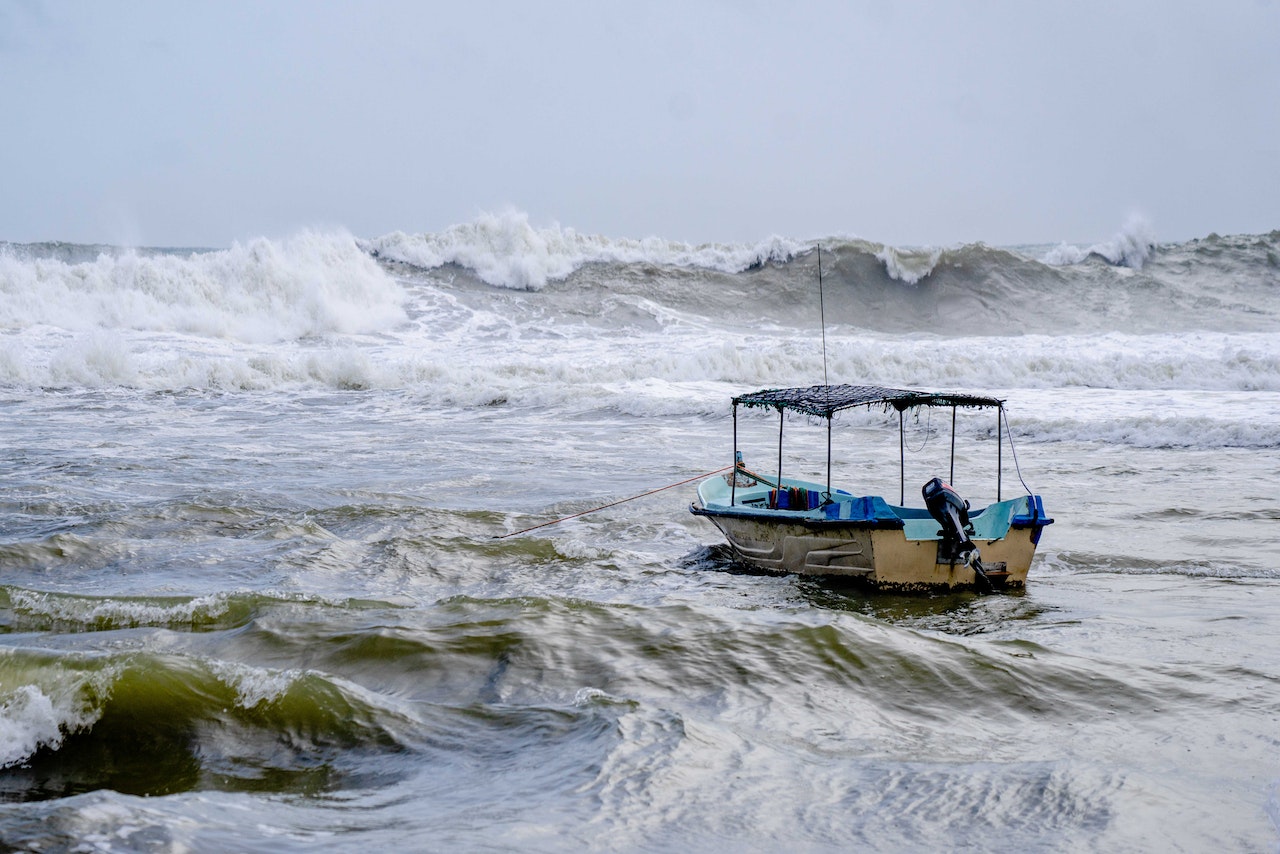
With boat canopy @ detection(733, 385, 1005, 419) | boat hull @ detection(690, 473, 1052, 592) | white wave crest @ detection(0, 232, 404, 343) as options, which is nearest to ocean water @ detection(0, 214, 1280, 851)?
boat hull @ detection(690, 473, 1052, 592)

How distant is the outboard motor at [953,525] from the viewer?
7.68m

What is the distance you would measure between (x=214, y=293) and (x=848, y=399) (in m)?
24.9

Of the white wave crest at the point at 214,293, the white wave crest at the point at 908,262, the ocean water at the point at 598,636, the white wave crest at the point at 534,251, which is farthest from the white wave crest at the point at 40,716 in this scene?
the white wave crest at the point at 908,262

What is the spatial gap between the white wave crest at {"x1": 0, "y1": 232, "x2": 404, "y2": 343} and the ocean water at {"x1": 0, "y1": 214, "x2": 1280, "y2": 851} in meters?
7.34

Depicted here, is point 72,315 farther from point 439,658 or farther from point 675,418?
point 439,658

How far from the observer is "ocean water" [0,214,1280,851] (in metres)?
3.85

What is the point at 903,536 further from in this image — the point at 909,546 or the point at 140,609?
the point at 140,609

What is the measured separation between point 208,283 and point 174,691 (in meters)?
26.9

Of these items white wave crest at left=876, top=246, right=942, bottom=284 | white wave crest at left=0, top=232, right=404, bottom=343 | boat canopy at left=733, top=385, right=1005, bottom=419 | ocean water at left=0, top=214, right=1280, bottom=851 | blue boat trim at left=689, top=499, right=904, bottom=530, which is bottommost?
ocean water at left=0, top=214, right=1280, bottom=851

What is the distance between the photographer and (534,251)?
34.3 meters

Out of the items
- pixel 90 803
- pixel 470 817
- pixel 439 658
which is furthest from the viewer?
pixel 439 658

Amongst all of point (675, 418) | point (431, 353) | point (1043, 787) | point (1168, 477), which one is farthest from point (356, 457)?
point (431, 353)

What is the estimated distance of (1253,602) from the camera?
23.2 feet

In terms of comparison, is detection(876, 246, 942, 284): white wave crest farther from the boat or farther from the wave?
the wave
